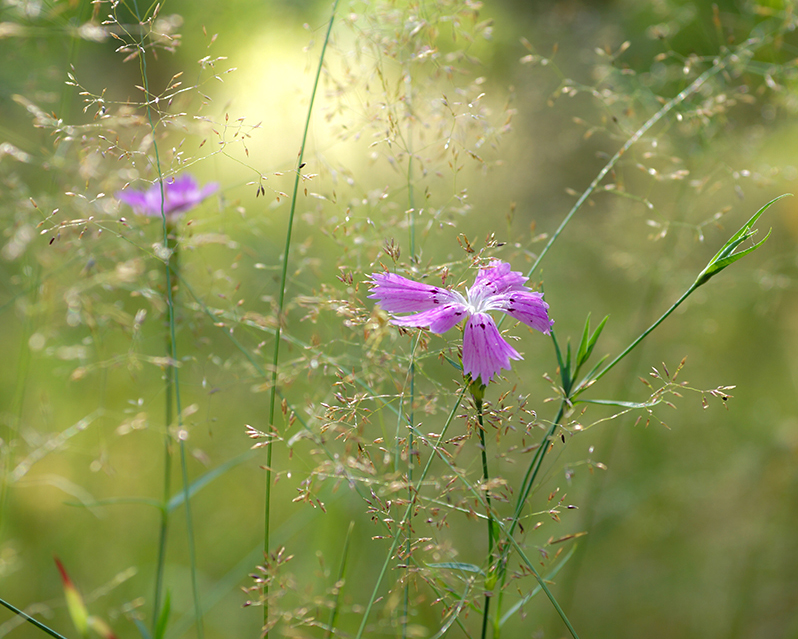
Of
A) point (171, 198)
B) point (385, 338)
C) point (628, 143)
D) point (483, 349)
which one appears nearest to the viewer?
point (483, 349)

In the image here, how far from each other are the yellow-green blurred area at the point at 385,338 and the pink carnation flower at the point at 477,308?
0.44 feet

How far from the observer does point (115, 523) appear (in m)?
1.81

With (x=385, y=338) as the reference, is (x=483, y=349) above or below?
above

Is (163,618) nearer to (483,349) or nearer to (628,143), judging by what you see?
(483,349)

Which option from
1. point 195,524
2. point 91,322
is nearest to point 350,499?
point 195,524

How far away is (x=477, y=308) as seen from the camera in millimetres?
757

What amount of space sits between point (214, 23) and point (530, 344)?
191 centimetres

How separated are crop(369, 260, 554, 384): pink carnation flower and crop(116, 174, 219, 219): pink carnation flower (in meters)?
0.58

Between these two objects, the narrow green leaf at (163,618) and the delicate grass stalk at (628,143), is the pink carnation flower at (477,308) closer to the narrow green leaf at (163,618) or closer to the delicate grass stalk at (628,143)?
the delicate grass stalk at (628,143)

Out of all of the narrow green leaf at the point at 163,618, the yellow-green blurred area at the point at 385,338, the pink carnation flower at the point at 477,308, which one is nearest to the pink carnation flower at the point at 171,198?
the yellow-green blurred area at the point at 385,338

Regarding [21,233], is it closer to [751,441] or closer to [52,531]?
[52,531]

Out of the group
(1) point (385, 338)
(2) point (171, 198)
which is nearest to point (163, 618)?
(1) point (385, 338)

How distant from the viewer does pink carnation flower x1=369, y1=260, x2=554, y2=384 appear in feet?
2.34

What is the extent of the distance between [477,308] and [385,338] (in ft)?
1.00
